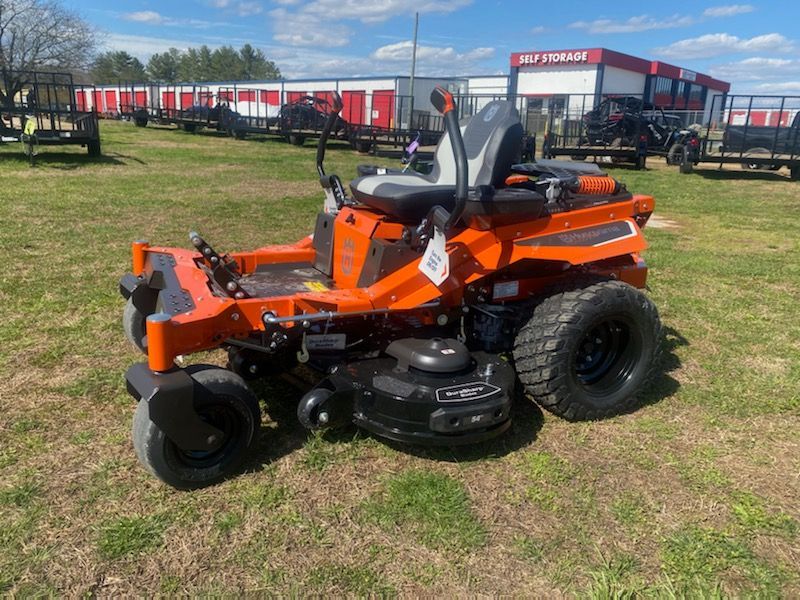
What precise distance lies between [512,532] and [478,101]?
22159mm

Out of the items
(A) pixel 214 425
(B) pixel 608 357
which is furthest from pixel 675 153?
(A) pixel 214 425

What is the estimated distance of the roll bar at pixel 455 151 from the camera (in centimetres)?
271

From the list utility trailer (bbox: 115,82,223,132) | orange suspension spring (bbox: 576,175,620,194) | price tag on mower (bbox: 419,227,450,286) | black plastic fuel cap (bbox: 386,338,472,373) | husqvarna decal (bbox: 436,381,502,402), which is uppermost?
utility trailer (bbox: 115,82,223,132)

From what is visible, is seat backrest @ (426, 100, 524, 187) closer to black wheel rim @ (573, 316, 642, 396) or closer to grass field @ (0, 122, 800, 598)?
black wheel rim @ (573, 316, 642, 396)

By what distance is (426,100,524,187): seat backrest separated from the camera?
3.48 m

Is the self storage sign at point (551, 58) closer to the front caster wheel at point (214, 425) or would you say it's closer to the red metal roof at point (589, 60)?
the red metal roof at point (589, 60)

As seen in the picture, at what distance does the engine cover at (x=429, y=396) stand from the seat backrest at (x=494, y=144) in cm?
105

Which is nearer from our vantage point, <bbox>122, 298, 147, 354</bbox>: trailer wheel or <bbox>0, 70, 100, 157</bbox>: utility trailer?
<bbox>122, 298, 147, 354</bbox>: trailer wheel

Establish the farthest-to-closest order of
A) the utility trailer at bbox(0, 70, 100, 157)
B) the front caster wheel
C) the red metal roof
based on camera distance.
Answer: the red metal roof, the utility trailer at bbox(0, 70, 100, 157), the front caster wheel

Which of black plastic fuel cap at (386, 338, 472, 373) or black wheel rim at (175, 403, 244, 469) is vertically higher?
black plastic fuel cap at (386, 338, 472, 373)

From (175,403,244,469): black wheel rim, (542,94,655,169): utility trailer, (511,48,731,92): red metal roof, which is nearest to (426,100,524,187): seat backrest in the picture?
(175,403,244,469): black wheel rim

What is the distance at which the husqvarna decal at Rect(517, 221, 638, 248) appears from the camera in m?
3.34

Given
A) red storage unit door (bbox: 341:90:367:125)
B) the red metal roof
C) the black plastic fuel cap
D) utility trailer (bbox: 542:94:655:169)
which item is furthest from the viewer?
the red metal roof

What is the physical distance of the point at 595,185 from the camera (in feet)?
12.1
